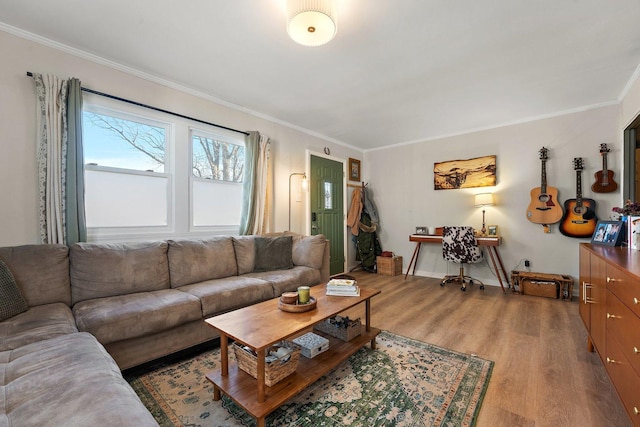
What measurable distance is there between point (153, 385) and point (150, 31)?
8.08 ft

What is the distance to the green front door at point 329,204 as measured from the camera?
14.6 ft

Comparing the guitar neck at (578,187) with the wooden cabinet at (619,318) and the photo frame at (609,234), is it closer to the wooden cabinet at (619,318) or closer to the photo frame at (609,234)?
the photo frame at (609,234)

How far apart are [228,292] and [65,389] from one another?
1306 millimetres

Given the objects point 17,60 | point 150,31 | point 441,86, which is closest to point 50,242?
point 17,60

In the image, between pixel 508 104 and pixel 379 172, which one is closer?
pixel 508 104

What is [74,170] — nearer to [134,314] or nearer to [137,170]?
[137,170]

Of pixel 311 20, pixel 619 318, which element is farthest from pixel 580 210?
pixel 311 20

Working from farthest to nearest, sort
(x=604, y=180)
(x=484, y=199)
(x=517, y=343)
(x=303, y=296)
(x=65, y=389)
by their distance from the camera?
(x=484, y=199) < (x=604, y=180) < (x=517, y=343) < (x=303, y=296) < (x=65, y=389)

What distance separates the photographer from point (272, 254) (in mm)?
3074

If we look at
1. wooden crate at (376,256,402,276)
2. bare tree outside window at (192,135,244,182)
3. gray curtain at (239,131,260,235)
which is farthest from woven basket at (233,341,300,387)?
wooden crate at (376,256,402,276)

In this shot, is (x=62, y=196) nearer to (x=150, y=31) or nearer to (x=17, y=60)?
(x=17, y=60)

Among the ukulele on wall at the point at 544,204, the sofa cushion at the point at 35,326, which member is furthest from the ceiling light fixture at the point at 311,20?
the ukulele on wall at the point at 544,204

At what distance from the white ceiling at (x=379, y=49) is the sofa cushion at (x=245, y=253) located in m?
1.66

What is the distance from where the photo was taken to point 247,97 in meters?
3.20
